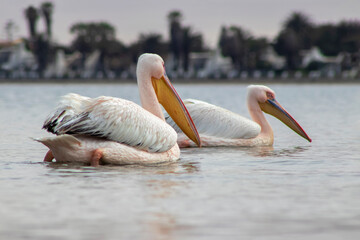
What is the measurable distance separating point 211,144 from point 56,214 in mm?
4482

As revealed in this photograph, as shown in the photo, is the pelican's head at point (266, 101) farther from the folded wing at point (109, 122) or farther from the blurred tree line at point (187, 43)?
the blurred tree line at point (187, 43)

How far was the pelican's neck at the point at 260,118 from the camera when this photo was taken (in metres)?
9.42

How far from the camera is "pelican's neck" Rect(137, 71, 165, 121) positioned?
7.29m

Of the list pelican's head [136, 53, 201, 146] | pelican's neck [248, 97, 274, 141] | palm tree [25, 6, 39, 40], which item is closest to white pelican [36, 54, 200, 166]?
pelican's head [136, 53, 201, 146]

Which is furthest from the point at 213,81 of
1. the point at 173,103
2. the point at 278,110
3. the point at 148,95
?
the point at 148,95

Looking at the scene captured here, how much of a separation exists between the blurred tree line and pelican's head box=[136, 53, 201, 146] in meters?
74.8

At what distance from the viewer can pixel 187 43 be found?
8462 centimetres

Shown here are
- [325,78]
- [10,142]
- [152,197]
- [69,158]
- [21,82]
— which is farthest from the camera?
[21,82]

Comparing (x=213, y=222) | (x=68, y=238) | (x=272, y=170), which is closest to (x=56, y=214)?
(x=68, y=238)

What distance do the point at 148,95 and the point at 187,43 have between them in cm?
7774

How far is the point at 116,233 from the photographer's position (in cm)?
406

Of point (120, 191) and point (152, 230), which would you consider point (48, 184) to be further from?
point (152, 230)

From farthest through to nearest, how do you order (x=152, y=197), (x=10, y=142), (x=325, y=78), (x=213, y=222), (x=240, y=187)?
(x=325, y=78) → (x=10, y=142) → (x=240, y=187) → (x=152, y=197) → (x=213, y=222)

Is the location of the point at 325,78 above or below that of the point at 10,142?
below
